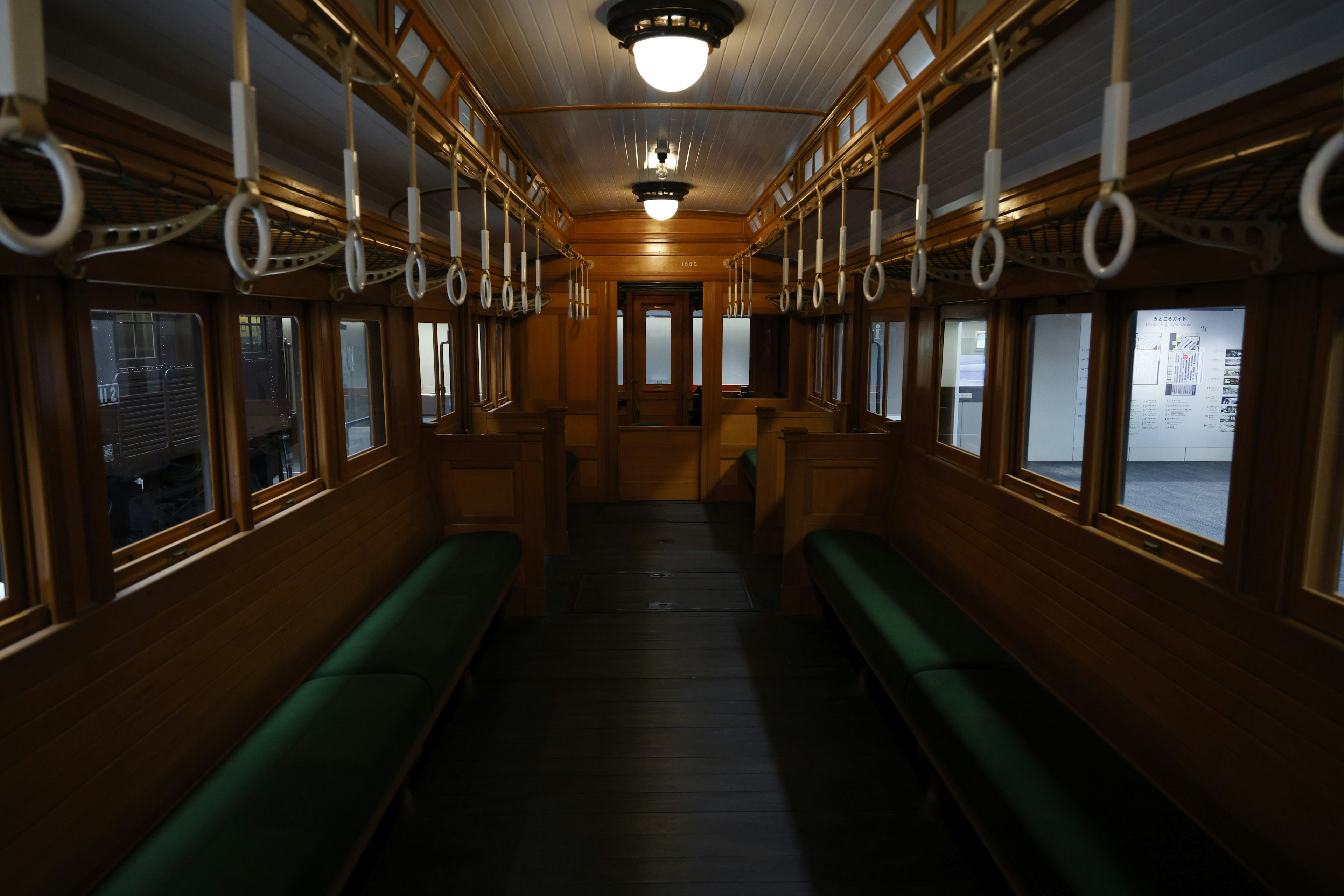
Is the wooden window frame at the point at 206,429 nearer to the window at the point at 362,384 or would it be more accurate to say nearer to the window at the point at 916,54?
the window at the point at 362,384

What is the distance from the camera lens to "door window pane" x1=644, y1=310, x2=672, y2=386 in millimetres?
10758

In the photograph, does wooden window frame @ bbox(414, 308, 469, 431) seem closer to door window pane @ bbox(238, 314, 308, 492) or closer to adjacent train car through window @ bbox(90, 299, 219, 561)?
door window pane @ bbox(238, 314, 308, 492)

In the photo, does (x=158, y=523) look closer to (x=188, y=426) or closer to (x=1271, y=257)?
(x=188, y=426)

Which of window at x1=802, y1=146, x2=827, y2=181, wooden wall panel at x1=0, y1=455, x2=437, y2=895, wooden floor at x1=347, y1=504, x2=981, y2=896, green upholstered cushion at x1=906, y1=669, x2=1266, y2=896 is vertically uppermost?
window at x1=802, y1=146, x2=827, y2=181

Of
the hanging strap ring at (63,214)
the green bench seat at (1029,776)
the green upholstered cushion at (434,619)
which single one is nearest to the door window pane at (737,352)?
the green upholstered cushion at (434,619)

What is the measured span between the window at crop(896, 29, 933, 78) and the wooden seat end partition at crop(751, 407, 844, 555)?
347cm

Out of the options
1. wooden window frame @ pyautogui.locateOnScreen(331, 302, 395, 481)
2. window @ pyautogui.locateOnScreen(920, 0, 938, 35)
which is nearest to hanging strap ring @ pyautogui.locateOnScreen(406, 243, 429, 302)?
wooden window frame @ pyautogui.locateOnScreen(331, 302, 395, 481)

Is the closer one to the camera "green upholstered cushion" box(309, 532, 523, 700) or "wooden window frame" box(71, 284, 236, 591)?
"wooden window frame" box(71, 284, 236, 591)

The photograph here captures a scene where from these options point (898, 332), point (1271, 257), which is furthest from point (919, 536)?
point (1271, 257)

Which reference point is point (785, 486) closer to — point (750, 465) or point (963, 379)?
point (963, 379)

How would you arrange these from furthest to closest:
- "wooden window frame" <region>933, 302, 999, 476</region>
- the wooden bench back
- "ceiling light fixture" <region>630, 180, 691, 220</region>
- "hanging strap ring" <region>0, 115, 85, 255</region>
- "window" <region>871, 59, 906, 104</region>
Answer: "ceiling light fixture" <region>630, 180, 691, 220</region> → the wooden bench back → "wooden window frame" <region>933, 302, 999, 476</region> → "window" <region>871, 59, 906, 104</region> → "hanging strap ring" <region>0, 115, 85, 255</region>

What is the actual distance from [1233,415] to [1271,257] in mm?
559

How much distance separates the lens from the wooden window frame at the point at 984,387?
4.02m

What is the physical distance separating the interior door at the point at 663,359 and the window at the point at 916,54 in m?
6.67
